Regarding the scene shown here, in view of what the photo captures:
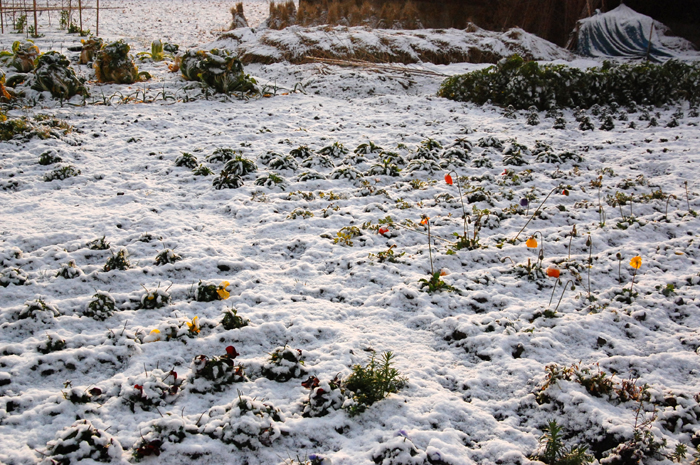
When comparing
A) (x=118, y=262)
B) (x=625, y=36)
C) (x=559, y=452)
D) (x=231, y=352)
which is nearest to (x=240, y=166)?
(x=118, y=262)

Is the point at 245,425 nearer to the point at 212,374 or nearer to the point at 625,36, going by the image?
the point at 212,374

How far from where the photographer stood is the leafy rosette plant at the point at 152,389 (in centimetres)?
233

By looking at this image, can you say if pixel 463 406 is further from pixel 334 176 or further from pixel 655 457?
pixel 334 176

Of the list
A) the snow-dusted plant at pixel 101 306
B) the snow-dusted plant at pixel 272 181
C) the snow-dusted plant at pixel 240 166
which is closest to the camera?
the snow-dusted plant at pixel 101 306

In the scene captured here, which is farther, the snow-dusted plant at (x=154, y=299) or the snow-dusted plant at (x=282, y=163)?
the snow-dusted plant at (x=282, y=163)

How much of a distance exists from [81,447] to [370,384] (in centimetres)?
141

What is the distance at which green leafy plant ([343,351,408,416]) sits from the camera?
2.38 m

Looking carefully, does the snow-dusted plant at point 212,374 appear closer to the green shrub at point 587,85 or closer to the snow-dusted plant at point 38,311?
the snow-dusted plant at point 38,311

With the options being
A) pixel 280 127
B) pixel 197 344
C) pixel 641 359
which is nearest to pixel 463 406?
pixel 641 359

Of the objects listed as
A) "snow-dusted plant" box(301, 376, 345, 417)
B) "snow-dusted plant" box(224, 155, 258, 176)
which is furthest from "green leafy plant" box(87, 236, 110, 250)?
"snow-dusted plant" box(301, 376, 345, 417)

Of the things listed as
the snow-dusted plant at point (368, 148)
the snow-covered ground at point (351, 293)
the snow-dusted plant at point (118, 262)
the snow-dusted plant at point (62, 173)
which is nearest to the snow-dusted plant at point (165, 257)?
the snow-covered ground at point (351, 293)

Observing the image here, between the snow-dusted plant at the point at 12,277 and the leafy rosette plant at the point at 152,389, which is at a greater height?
the snow-dusted plant at the point at 12,277

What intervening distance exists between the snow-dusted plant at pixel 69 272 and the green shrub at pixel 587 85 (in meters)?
7.64

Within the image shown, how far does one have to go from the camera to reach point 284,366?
258cm
